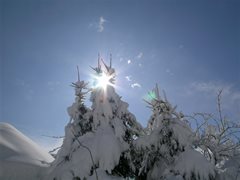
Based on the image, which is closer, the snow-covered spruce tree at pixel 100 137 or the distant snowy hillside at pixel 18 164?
the snow-covered spruce tree at pixel 100 137

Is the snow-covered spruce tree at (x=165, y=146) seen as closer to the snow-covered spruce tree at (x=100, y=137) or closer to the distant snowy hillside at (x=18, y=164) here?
the snow-covered spruce tree at (x=100, y=137)

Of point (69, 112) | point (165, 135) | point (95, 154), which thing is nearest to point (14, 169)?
point (69, 112)

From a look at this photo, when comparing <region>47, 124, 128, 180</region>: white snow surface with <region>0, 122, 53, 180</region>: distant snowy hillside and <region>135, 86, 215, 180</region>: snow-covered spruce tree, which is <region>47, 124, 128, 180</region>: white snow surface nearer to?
<region>135, 86, 215, 180</region>: snow-covered spruce tree

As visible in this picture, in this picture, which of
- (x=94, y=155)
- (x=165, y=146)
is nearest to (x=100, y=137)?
(x=94, y=155)

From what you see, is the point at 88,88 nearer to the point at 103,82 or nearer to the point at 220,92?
the point at 103,82

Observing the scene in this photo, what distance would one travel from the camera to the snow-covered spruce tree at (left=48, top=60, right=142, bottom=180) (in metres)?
8.54

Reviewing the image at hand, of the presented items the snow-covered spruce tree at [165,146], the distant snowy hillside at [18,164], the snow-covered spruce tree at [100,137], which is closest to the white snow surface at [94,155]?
the snow-covered spruce tree at [100,137]

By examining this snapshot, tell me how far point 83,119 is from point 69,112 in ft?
2.00

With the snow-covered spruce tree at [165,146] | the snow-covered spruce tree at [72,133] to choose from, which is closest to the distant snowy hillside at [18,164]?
the snow-covered spruce tree at [72,133]

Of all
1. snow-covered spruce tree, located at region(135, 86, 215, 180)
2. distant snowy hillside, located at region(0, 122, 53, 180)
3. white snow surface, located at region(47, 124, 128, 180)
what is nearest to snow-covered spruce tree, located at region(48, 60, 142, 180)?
white snow surface, located at region(47, 124, 128, 180)

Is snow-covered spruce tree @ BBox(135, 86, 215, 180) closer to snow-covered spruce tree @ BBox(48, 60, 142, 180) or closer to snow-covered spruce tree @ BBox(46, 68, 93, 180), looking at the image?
snow-covered spruce tree @ BBox(48, 60, 142, 180)

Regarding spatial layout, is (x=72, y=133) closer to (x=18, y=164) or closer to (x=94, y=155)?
(x=94, y=155)

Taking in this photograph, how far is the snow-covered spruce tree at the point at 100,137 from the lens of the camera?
28.0 ft

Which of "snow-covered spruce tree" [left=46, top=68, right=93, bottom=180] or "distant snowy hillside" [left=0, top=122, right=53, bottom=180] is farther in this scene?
"distant snowy hillside" [left=0, top=122, right=53, bottom=180]
